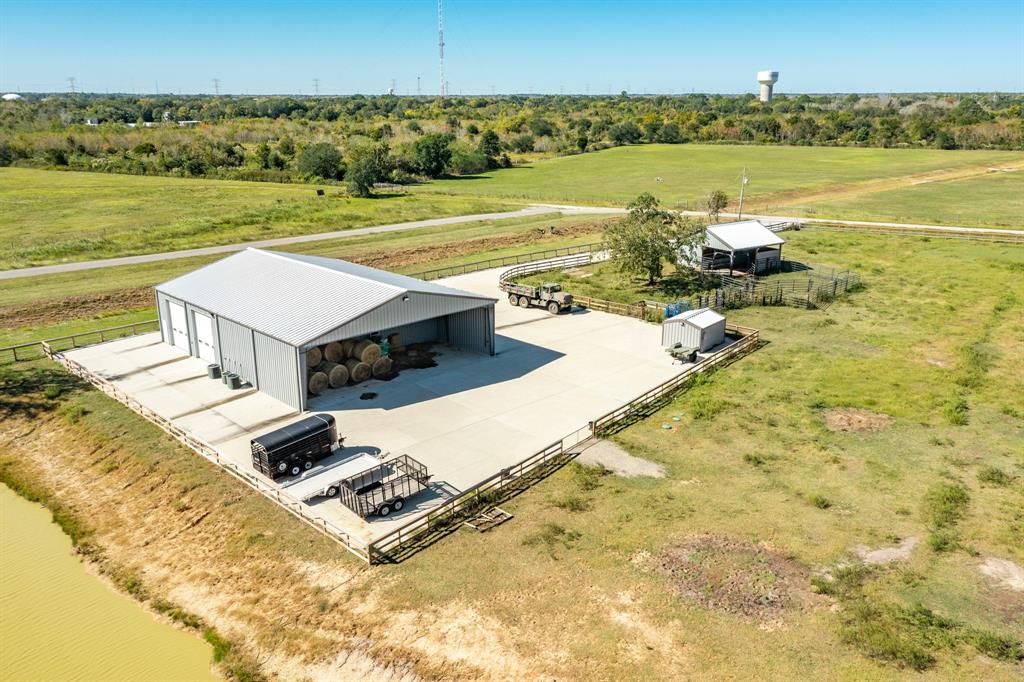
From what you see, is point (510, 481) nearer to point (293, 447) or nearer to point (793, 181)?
point (293, 447)

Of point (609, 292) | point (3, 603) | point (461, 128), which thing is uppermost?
point (461, 128)

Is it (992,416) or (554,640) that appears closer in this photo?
(554,640)

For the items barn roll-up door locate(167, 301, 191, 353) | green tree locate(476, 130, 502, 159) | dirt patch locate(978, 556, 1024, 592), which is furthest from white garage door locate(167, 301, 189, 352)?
green tree locate(476, 130, 502, 159)

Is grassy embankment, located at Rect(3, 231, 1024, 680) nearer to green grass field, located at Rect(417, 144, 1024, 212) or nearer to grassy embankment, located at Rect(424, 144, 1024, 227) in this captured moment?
grassy embankment, located at Rect(424, 144, 1024, 227)

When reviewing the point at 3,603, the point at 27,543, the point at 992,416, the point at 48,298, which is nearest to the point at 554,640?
the point at 3,603

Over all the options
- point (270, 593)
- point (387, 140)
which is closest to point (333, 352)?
point (270, 593)

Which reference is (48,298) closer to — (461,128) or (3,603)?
(3,603)

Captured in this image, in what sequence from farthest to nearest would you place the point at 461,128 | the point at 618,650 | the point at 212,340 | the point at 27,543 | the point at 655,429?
the point at 461,128
the point at 212,340
the point at 655,429
the point at 27,543
the point at 618,650

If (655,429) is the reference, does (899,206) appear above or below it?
above
